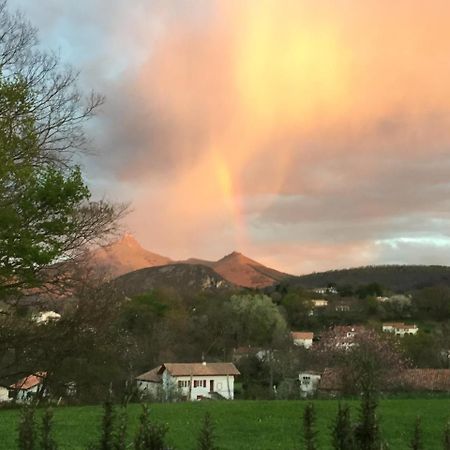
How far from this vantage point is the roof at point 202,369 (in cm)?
5469

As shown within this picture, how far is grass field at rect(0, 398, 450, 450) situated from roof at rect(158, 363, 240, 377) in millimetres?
35921

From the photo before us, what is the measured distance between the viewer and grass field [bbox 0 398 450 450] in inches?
453

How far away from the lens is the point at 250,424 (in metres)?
14.7

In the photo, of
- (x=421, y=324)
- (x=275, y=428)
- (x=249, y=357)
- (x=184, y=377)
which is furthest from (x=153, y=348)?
(x=275, y=428)

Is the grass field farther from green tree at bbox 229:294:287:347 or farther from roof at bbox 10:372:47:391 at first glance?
green tree at bbox 229:294:287:347

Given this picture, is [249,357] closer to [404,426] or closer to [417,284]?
[404,426]

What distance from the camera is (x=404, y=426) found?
1420 cm

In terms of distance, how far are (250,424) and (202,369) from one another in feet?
144

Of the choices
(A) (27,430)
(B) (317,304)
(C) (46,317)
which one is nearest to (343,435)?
(A) (27,430)

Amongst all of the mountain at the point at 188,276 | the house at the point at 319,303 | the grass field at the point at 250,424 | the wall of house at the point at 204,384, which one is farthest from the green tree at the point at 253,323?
the grass field at the point at 250,424

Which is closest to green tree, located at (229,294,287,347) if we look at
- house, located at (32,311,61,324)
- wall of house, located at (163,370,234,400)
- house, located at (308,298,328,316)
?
wall of house, located at (163,370,234,400)

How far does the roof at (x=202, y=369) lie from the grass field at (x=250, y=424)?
35.9 metres

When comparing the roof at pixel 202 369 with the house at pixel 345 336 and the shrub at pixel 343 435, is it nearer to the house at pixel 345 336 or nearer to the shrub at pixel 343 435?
the house at pixel 345 336

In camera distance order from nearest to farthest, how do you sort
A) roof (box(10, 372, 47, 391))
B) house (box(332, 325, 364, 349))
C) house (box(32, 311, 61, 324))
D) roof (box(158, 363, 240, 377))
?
1. house (box(32, 311, 61, 324))
2. roof (box(10, 372, 47, 391))
3. house (box(332, 325, 364, 349))
4. roof (box(158, 363, 240, 377))
